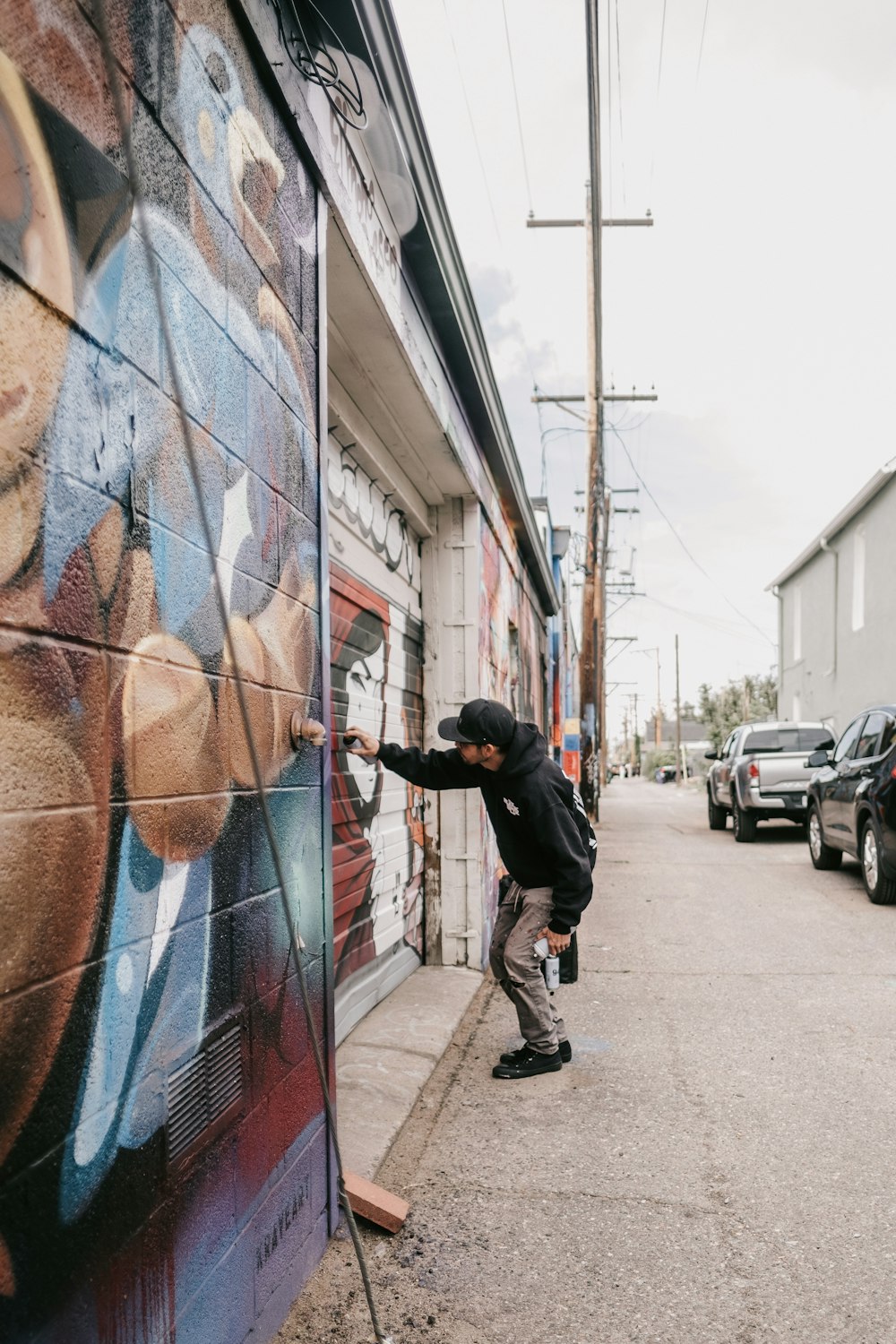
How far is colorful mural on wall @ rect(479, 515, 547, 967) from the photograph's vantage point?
7.36 metres

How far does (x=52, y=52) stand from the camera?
5.48 ft

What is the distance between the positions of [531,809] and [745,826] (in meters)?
11.3

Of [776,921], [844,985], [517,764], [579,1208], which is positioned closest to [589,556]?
[776,921]

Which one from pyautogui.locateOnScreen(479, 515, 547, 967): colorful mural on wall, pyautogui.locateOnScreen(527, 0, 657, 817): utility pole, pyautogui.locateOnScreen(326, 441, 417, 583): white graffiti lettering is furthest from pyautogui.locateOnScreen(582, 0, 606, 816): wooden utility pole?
pyautogui.locateOnScreen(326, 441, 417, 583): white graffiti lettering

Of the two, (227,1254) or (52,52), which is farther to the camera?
(227,1254)

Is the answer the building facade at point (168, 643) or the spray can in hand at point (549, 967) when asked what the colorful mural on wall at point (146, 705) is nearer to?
the building facade at point (168, 643)

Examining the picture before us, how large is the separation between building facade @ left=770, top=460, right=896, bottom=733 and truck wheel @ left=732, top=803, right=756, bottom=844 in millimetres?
7897

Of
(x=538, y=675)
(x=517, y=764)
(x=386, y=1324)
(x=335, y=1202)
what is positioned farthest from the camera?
(x=538, y=675)

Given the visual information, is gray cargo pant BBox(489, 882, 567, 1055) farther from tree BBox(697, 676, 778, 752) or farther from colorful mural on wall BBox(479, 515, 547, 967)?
tree BBox(697, 676, 778, 752)

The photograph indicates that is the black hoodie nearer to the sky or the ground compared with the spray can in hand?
nearer to the sky

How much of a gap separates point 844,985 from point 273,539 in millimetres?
5046

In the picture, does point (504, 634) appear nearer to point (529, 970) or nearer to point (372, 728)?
point (372, 728)

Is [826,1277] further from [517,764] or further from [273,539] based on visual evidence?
[273,539]

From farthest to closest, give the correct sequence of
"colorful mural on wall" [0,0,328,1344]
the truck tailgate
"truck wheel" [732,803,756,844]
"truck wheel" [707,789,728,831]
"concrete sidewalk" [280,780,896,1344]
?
"truck wheel" [707,789,728,831]
"truck wheel" [732,803,756,844]
the truck tailgate
"concrete sidewalk" [280,780,896,1344]
"colorful mural on wall" [0,0,328,1344]
